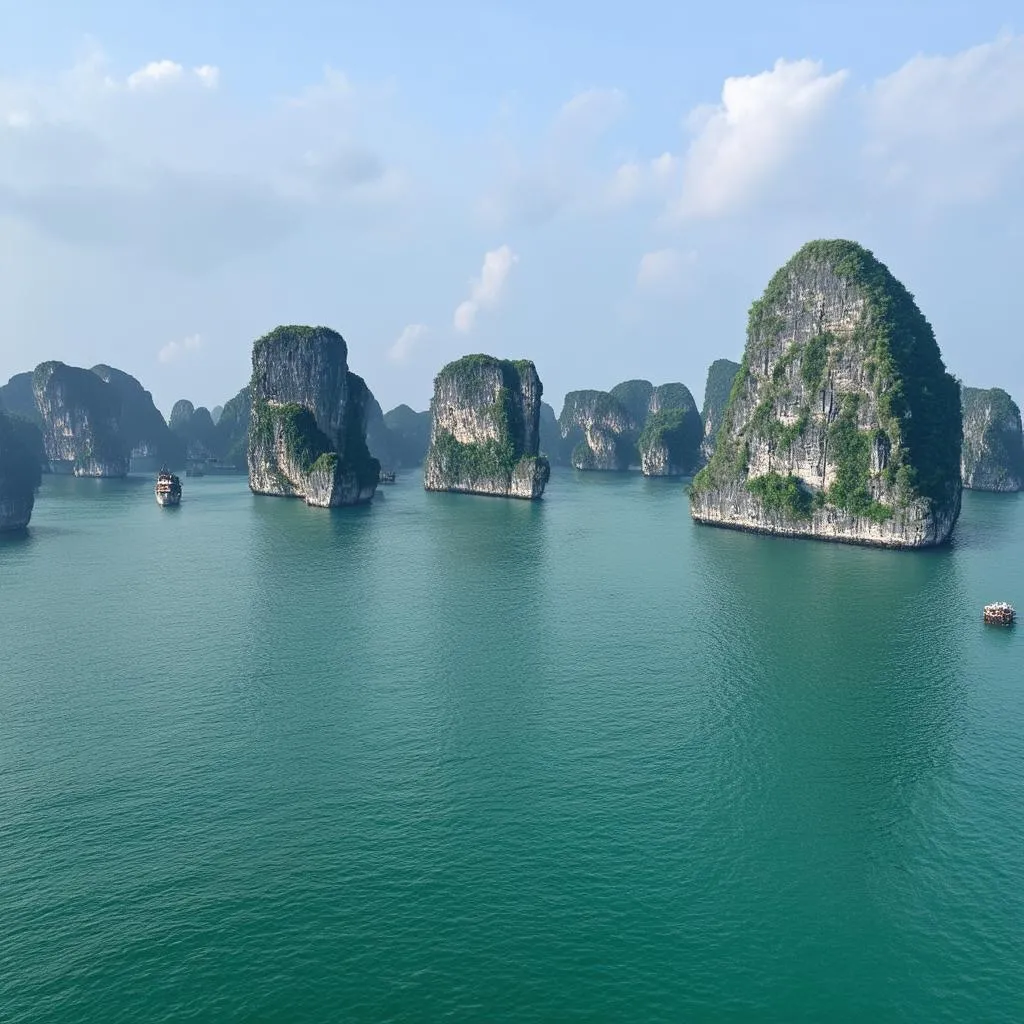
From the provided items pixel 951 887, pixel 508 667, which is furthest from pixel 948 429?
pixel 951 887

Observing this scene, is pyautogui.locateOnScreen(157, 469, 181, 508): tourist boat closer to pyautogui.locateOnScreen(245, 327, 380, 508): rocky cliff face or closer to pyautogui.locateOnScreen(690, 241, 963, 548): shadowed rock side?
pyautogui.locateOnScreen(245, 327, 380, 508): rocky cliff face

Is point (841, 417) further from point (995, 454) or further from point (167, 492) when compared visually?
point (167, 492)

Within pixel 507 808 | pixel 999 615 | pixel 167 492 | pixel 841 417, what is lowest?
pixel 507 808

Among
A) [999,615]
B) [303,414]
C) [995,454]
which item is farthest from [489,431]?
[995,454]

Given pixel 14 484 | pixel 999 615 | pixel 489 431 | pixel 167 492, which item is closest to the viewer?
pixel 999 615

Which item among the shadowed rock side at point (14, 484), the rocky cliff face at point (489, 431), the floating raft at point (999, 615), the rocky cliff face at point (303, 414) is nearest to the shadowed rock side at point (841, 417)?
the floating raft at point (999, 615)

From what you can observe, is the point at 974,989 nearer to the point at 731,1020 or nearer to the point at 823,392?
the point at 731,1020

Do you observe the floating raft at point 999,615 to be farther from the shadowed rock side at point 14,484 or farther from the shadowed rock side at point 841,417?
the shadowed rock side at point 14,484
